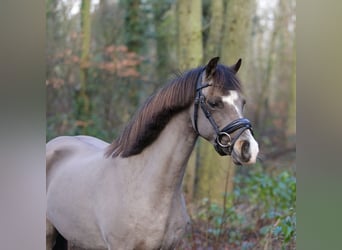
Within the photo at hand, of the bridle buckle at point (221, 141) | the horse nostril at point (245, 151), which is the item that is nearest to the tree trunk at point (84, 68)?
the bridle buckle at point (221, 141)

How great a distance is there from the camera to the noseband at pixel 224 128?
2627mm

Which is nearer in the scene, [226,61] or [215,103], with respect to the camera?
[215,103]

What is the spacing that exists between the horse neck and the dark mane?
40mm

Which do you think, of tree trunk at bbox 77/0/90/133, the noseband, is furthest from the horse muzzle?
tree trunk at bbox 77/0/90/133

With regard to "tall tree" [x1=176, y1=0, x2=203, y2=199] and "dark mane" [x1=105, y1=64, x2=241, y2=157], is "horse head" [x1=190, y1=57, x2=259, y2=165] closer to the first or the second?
"dark mane" [x1=105, y1=64, x2=241, y2=157]

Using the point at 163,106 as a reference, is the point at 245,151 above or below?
below

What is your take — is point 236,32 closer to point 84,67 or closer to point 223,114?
point 84,67

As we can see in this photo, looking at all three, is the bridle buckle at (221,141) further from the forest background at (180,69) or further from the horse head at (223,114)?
the forest background at (180,69)

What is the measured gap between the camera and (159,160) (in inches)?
118

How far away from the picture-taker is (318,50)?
1.31 metres

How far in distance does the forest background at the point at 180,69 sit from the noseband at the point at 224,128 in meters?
2.46

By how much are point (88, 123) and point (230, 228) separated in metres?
3.54

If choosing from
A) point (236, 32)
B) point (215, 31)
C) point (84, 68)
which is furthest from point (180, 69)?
point (84, 68)

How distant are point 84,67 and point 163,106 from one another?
6537 mm
